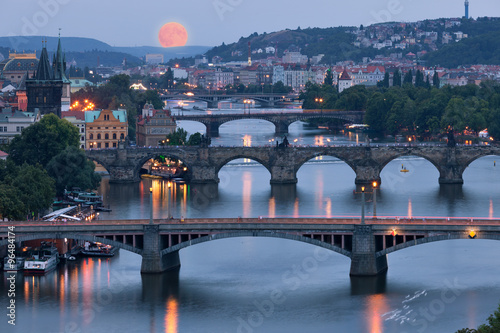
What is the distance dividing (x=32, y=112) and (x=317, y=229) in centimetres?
4707

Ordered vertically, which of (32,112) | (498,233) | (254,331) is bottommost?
(254,331)

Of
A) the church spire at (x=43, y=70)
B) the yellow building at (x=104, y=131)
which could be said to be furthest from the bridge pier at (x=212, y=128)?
the church spire at (x=43, y=70)

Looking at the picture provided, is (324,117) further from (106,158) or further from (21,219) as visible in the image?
(21,219)

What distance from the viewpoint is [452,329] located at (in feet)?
148

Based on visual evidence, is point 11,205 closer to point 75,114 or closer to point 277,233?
point 277,233

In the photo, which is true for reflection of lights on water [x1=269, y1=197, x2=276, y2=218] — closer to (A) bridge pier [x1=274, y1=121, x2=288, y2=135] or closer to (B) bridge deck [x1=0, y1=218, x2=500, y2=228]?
(B) bridge deck [x1=0, y1=218, x2=500, y2=228]

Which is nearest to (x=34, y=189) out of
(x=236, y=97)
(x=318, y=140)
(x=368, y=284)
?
(x=368, y=284)

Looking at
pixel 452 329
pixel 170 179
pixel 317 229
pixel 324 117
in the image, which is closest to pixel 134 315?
pixel 317 229

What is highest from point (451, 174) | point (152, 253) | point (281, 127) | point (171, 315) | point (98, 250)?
point (281, 127)

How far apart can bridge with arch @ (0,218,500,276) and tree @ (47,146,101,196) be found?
21.4m

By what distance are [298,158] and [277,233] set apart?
3368cm

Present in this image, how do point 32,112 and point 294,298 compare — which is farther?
point 32,112

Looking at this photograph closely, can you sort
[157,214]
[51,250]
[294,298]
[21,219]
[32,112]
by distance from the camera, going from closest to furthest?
1. [294,298]
2. [51,250]
3. [21,219]
4. [157,214]
5. [32,112]

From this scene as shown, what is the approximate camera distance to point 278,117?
128750 millimetres
